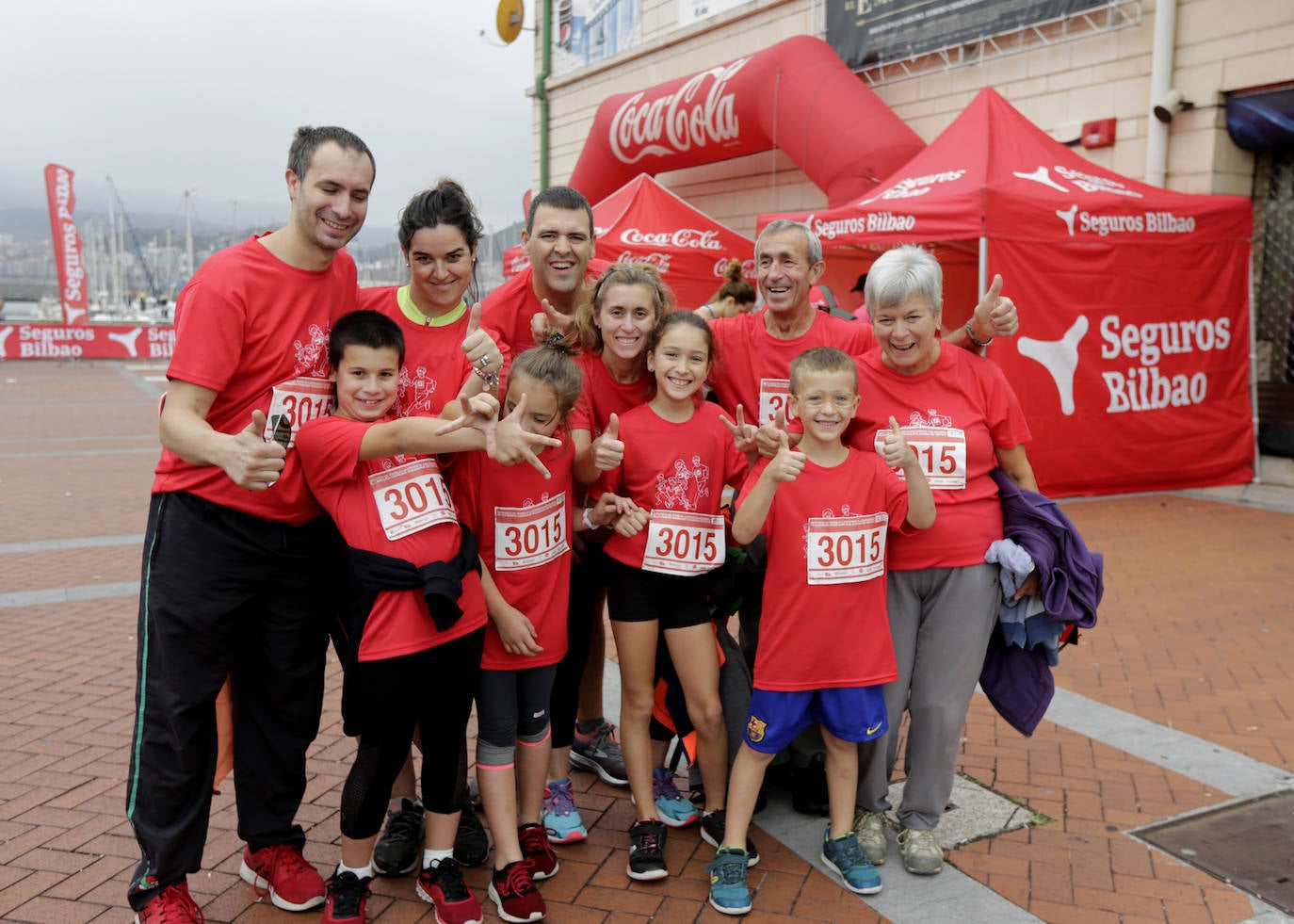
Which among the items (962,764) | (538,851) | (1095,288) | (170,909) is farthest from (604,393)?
(1095,288)

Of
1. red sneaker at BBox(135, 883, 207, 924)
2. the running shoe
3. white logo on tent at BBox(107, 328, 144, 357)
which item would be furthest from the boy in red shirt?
white logo on tent at BBox(107, 328, 144, 357)

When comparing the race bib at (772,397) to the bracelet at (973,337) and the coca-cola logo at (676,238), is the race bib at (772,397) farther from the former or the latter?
the coca-cola logo at (676,238)

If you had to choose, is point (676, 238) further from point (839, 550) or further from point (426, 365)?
point (839, 550)

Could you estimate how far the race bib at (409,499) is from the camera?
261cm

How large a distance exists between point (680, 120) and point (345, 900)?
1166 cm

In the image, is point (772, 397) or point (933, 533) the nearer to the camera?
point (933, 533)

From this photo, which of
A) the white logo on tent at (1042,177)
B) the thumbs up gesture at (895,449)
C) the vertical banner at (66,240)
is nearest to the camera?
the thumbs up gesture at (895,449)

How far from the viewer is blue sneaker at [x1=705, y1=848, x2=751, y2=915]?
2.76 meters

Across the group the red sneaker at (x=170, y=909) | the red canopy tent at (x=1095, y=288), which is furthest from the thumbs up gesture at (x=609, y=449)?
the red canopy tent at (x=1095, y=288)

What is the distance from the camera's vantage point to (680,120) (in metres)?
12.8

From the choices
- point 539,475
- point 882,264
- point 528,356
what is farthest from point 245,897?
point 882,264

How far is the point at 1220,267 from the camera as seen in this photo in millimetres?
8703

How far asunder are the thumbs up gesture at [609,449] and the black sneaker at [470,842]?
1140 mm

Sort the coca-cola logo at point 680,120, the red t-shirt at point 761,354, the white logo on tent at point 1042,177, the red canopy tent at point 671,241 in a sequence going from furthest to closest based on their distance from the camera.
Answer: the coca-cola logo at point 680,120, the red canopy tent at point 671,241, the white logo on tent at point 1042,177, the red t-shirt at point 761,354
